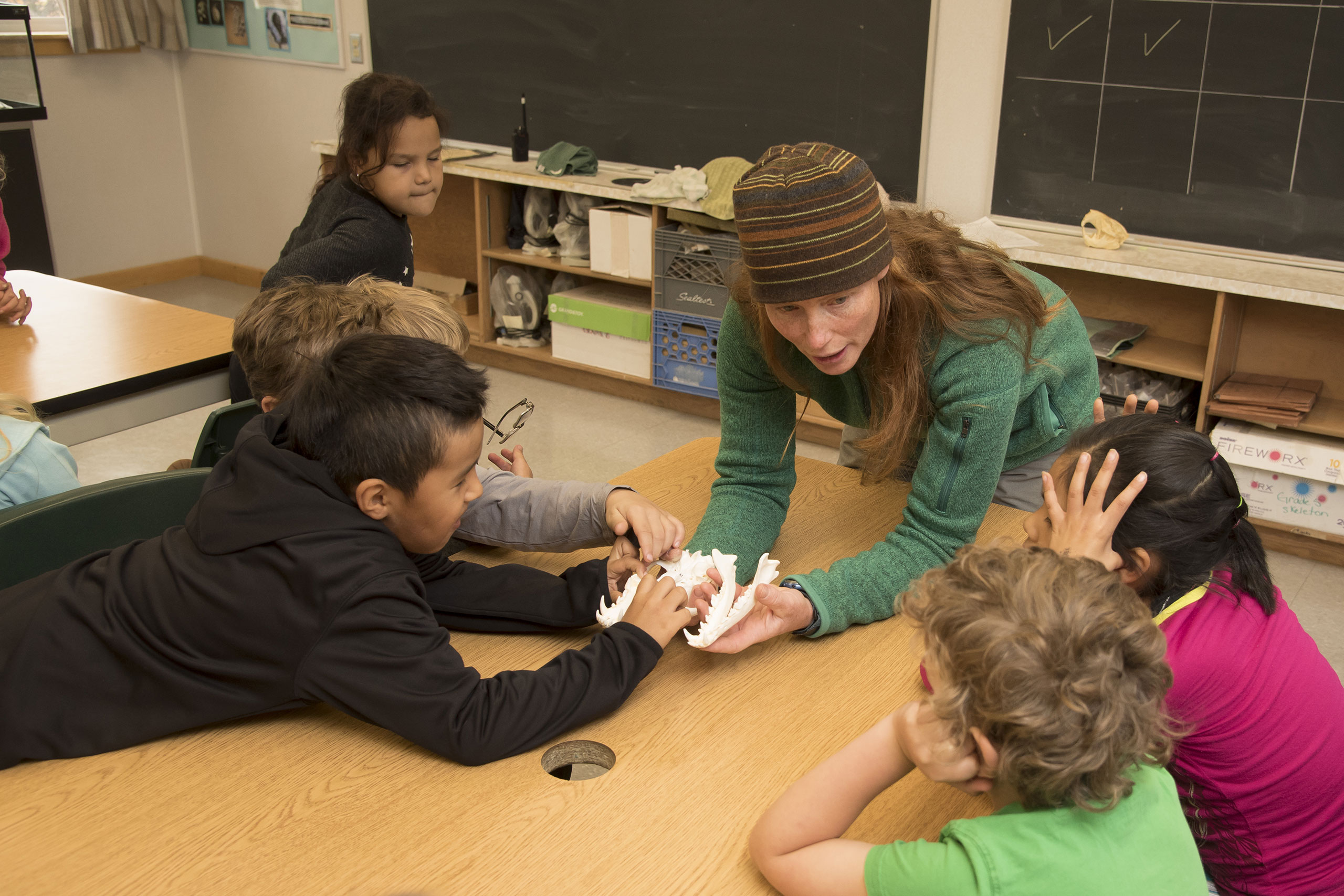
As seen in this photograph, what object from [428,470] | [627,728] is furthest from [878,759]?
[428,470]

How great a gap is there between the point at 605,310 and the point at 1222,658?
10.9 ft

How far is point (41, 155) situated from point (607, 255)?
305cm

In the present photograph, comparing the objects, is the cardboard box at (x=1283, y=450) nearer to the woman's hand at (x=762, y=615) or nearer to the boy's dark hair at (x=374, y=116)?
the woman's hand at (x=762, y=615)

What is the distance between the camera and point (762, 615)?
1.26m

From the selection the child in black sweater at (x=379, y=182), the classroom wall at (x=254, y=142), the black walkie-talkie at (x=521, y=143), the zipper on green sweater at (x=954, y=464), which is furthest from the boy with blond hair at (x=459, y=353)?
the classroom wall at (x=254, y=142)

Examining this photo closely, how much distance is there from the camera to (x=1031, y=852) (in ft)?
2.66

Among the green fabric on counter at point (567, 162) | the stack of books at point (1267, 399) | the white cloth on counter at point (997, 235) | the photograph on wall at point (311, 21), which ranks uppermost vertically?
the photograph on wall at point (311, 21)

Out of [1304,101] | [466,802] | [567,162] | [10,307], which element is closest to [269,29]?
[567,162]

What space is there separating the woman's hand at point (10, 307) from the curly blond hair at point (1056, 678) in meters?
2.24

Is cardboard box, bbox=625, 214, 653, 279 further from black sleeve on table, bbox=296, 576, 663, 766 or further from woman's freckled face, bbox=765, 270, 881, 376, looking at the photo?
black sleeve on table, bbox=296, 576, 663, 766

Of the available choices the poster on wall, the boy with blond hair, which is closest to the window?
the poster on wall

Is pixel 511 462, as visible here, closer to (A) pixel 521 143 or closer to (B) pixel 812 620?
(B) pixel 812 620

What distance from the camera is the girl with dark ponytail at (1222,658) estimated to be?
1081 millimetres

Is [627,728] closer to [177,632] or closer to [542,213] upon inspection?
[177,632]
